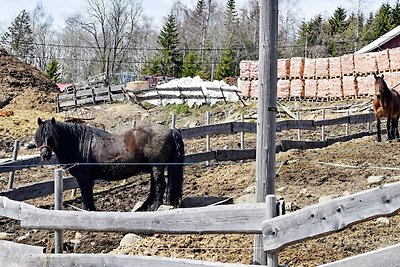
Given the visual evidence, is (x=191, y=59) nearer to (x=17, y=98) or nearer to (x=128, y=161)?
(x=17, y=98)

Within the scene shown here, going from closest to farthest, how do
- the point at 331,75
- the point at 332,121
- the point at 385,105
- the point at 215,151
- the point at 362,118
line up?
the point at 215,151 → the point at 385,105 → the point at 332,121 → the point at 362,118 → the point at 331,75

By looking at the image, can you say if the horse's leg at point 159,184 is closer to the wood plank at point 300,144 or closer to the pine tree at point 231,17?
the wood plank at point 300,144

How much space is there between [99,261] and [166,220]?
717 millimetres

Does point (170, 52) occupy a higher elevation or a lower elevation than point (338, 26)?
lower

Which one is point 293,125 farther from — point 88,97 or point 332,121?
point 88,97

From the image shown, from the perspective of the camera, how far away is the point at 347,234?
20.2ft

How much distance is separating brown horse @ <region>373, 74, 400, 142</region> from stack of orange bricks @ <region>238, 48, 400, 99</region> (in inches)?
547

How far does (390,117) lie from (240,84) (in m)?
19.1

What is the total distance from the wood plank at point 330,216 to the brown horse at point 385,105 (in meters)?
11.0

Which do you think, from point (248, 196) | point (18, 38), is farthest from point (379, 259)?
point (18, 38)

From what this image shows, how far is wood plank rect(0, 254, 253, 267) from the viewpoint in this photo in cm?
434

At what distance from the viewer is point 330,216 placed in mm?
3768

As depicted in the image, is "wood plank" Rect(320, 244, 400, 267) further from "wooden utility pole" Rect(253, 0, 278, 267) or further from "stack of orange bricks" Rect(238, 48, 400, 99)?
"stack of orange bricks" Rect(238, 48, 400, 99)

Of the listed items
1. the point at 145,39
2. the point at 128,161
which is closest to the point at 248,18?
the point at 145,39
